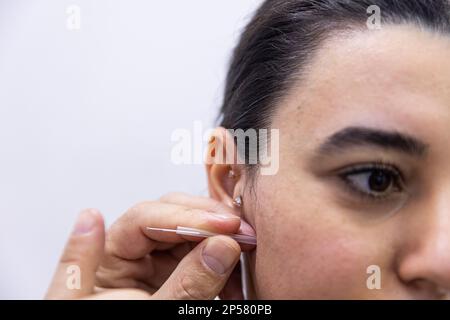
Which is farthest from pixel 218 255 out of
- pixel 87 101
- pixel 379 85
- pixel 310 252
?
pixel 87 101

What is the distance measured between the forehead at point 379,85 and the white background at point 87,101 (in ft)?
1.81

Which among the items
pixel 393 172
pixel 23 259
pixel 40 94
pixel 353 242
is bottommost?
pixel 23 259

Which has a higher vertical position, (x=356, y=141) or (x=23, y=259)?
(x=356, y=141)

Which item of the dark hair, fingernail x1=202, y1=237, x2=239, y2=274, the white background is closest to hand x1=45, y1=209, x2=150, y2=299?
fingernail x1=202, y1=237, x2=239, y2=274

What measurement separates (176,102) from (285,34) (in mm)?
531

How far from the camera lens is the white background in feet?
4.59

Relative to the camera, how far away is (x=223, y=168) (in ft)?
3.41

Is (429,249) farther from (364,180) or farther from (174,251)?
(174,251)

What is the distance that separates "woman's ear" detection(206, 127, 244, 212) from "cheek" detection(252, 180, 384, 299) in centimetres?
13

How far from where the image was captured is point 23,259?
1.44m

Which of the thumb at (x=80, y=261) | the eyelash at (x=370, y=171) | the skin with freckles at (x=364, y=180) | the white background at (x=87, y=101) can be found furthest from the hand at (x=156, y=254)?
the white background at (x=87, y=101)

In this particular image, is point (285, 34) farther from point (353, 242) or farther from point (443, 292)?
point (443, 292)

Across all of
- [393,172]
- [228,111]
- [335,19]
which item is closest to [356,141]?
[393,172]

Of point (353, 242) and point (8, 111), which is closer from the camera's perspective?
point (353, 242)
